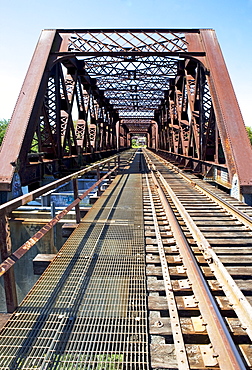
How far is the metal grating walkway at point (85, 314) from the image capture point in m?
2.13

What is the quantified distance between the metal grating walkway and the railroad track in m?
0.19

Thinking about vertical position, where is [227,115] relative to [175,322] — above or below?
above

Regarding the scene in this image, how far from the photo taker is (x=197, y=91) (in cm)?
1284

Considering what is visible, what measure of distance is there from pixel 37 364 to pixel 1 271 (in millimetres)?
799

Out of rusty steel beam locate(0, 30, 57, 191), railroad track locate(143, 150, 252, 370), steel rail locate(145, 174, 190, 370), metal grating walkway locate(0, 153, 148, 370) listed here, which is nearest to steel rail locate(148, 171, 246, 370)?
railroad track locate(143, 150, 252, 370)

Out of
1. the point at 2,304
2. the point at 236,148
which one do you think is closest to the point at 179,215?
the point at 236,148

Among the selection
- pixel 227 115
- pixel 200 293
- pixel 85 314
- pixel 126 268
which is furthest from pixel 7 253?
pixel 227 115

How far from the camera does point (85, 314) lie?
2674mm

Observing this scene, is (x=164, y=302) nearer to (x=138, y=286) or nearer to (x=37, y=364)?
(x=138, y=286)

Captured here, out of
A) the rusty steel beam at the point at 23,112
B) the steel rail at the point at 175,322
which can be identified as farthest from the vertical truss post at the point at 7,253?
the rusty steel beam at the point at 23,112

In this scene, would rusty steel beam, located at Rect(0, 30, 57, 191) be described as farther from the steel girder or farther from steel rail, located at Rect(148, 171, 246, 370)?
steel rail, located at Rect(148, 171, 246, 370)

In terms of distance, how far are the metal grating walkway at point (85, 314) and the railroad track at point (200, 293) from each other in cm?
19

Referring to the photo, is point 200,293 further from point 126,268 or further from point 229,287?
point 126,268

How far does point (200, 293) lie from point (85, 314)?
118 cm
